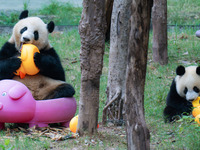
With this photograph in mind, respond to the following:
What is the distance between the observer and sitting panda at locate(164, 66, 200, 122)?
499 centimetres

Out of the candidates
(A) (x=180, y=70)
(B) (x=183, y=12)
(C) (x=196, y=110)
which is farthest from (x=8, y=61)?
(B) (x=183, y=12)

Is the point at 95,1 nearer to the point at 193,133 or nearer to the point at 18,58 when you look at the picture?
the point at 18,58

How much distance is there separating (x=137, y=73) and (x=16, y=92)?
189cm

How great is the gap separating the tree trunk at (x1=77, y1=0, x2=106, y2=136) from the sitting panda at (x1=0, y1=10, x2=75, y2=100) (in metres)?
0.88

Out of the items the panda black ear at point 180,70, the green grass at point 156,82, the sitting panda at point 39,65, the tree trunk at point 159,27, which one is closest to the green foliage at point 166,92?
the green grass at point 156,82

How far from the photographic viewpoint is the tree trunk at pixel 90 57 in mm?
3623

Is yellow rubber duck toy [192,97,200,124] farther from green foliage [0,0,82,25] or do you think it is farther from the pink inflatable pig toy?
green foliage [0,0,82,25]

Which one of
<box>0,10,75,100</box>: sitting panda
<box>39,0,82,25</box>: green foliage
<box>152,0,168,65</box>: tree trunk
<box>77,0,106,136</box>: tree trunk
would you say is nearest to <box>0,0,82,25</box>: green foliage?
<box>39,0,82,25</box>: green foliage

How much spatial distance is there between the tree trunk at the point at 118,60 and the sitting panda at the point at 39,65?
1.82 ft

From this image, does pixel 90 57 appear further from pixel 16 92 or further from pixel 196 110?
pixel 196 110

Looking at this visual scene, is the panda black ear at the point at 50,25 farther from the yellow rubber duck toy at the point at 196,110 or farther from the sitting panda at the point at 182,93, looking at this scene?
the yellow rubber duck toy at the point at 196,110

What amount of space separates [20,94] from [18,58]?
483mm

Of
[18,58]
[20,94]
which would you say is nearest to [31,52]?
[18,58]

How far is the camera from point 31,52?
4.47m
